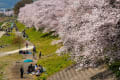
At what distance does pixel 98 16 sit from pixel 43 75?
11.5 metres

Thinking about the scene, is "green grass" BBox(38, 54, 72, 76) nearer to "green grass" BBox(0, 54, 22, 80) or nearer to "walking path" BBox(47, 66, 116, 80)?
"walking path" BBox(47, 66, 116, 80)

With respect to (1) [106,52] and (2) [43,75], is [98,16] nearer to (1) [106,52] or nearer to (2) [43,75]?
(1) [106,52]

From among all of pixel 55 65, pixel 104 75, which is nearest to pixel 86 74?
pixel 104 75

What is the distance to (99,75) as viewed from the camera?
65.4 ft

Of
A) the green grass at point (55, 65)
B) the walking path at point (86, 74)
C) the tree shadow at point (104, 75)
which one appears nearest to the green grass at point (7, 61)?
the green grass at point (55, 65)

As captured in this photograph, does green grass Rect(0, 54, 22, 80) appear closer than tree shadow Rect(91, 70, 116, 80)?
No

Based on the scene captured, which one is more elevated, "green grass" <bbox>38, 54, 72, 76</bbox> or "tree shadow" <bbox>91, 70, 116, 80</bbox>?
"tree shadow" <bbox>91, 70, 116, 80</bbox>

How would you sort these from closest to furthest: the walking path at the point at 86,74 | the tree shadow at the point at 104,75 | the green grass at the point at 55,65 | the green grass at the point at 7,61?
the tree shadow at the point at 104,75, the walking path at the point at 86,74, the green grass at the point at 55,65, the green grass at the point at 7,61

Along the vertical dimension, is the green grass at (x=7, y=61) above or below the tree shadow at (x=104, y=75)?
below

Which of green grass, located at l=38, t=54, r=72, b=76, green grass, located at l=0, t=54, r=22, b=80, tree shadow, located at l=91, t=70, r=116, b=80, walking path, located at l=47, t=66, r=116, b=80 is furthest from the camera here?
green grass, located at l=0, t=54, r=22, b=80

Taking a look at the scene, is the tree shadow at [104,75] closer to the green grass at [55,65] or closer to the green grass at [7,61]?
the green grass at [55,65]

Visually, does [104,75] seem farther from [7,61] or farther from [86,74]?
[7,61]

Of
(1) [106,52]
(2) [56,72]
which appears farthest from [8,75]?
(1) [106,52]

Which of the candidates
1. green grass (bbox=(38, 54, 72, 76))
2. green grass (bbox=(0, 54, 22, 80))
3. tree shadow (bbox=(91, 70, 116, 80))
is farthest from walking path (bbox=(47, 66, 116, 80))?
green grass (bbox=(0, 54, 22, 80))
